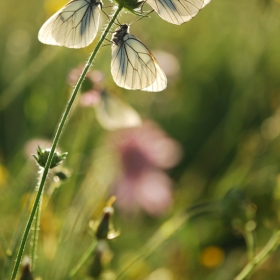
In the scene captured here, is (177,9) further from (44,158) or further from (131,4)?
(44,158)

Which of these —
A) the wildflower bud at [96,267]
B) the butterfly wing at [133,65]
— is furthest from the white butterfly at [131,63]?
the wildflower bud at [96,267]

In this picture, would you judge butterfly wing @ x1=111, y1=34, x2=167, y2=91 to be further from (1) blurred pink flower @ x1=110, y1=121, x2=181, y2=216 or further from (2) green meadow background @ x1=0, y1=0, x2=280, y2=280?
(1) blurred pink flower @ x1=110, y1=121, x2=181, y2=216

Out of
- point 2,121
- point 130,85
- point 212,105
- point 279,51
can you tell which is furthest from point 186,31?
point 130,85

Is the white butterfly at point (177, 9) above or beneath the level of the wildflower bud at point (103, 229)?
above

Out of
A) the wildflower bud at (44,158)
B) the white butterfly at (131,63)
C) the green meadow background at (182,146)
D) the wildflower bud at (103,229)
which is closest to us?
the wildflower bud at (44,158)

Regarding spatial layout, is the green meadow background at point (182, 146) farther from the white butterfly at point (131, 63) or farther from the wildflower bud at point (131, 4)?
the wildflower bud at point (131, 4)

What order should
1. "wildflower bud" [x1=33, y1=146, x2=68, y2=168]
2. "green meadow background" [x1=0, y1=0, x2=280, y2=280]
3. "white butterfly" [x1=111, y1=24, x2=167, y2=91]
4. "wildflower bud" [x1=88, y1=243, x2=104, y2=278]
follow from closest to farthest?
"wildflower bud" [x1=33, y1=146, x2=68, y2=168]
"white butterfly" [x1=111, y1=24, x2=167, y2=91]
"wildflower bud" [x1=88, y1=243, x2=104, y2=278]
"green meadow background" [x1=0, y1=0, x2=280, y2=280]

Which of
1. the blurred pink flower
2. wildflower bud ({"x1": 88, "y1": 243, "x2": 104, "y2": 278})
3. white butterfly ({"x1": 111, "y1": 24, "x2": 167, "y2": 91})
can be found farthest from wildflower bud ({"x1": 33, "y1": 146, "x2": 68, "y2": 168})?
the blurred pink flower

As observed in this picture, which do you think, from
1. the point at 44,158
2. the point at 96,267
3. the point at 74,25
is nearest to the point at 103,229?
the point at 96,267
